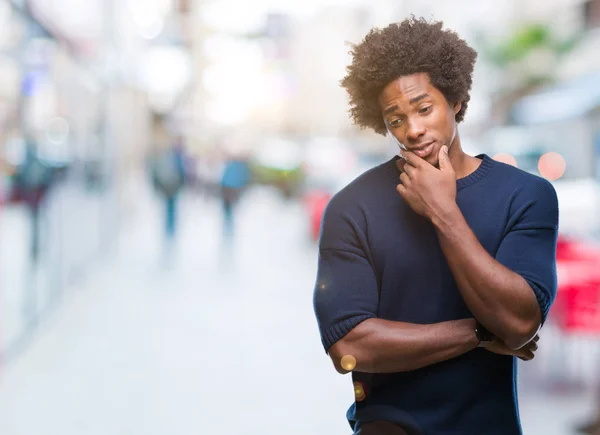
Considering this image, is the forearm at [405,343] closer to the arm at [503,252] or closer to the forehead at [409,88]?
the arm at [503,252]

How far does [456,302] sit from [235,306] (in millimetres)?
7699

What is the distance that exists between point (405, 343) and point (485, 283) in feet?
0.73

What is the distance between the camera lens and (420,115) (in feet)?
6.04

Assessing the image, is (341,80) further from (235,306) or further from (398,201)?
(235,306)

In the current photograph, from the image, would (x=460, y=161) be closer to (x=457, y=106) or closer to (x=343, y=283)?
(x=457, y=106)

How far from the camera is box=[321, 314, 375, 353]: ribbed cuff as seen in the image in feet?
5.96

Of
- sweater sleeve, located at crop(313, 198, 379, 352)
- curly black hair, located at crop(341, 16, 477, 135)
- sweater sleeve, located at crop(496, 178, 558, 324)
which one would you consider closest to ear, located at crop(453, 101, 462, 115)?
curly black hair, located at crop(341, 16, 477, 135)

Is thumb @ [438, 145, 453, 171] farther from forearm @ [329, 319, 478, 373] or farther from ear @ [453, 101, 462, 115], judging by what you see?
forearm @ [329, 319, 478, 373]

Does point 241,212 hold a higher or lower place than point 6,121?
higher

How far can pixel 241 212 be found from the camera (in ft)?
79.9

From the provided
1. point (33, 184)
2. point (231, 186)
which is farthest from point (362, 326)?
point (231, 186)

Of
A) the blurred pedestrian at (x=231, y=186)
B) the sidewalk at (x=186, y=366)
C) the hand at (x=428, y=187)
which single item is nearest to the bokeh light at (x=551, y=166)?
the sidewalk at (x=186, y=366)

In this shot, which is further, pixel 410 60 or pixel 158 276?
pixel 158 276

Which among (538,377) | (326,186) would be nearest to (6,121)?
(538,377)
